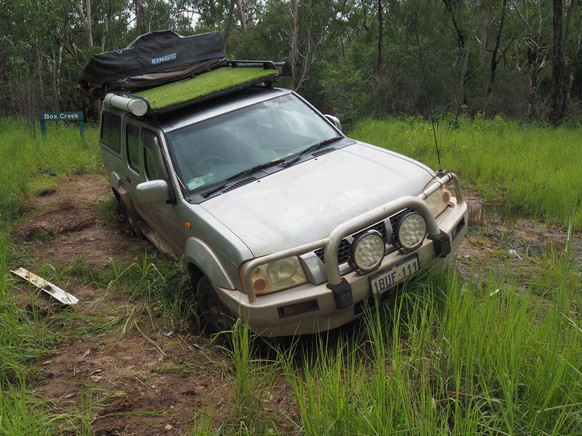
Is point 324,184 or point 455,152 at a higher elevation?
point 324,184

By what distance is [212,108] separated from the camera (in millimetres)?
4840

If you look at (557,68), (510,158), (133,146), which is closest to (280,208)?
(133,146)

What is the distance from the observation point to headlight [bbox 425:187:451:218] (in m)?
3.96

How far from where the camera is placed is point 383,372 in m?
2.40

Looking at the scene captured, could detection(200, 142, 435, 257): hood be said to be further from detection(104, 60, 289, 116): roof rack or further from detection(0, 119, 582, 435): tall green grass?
detection(104, 60, 289, 116): roof rack

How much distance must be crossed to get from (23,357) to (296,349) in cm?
175

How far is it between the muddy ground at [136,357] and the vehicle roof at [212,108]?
5.03 feet

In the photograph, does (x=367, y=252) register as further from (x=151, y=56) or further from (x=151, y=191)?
(x=151, y=56)

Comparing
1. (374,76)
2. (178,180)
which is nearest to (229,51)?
(374,76)

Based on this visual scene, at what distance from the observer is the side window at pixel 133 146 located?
5152 mm

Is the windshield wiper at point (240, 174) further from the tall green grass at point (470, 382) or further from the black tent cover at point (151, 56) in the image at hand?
the black tent cover at point (151, 56)

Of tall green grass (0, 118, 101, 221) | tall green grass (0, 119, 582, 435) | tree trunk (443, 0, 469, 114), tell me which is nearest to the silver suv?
tall green grass (0, 119, 582, 435)

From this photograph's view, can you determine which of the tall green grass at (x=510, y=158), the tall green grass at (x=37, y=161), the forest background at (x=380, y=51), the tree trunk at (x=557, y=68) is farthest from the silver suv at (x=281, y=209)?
the forest background at (x=380, y=51)

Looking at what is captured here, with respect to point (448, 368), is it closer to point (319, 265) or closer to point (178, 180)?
point (319, 265)
